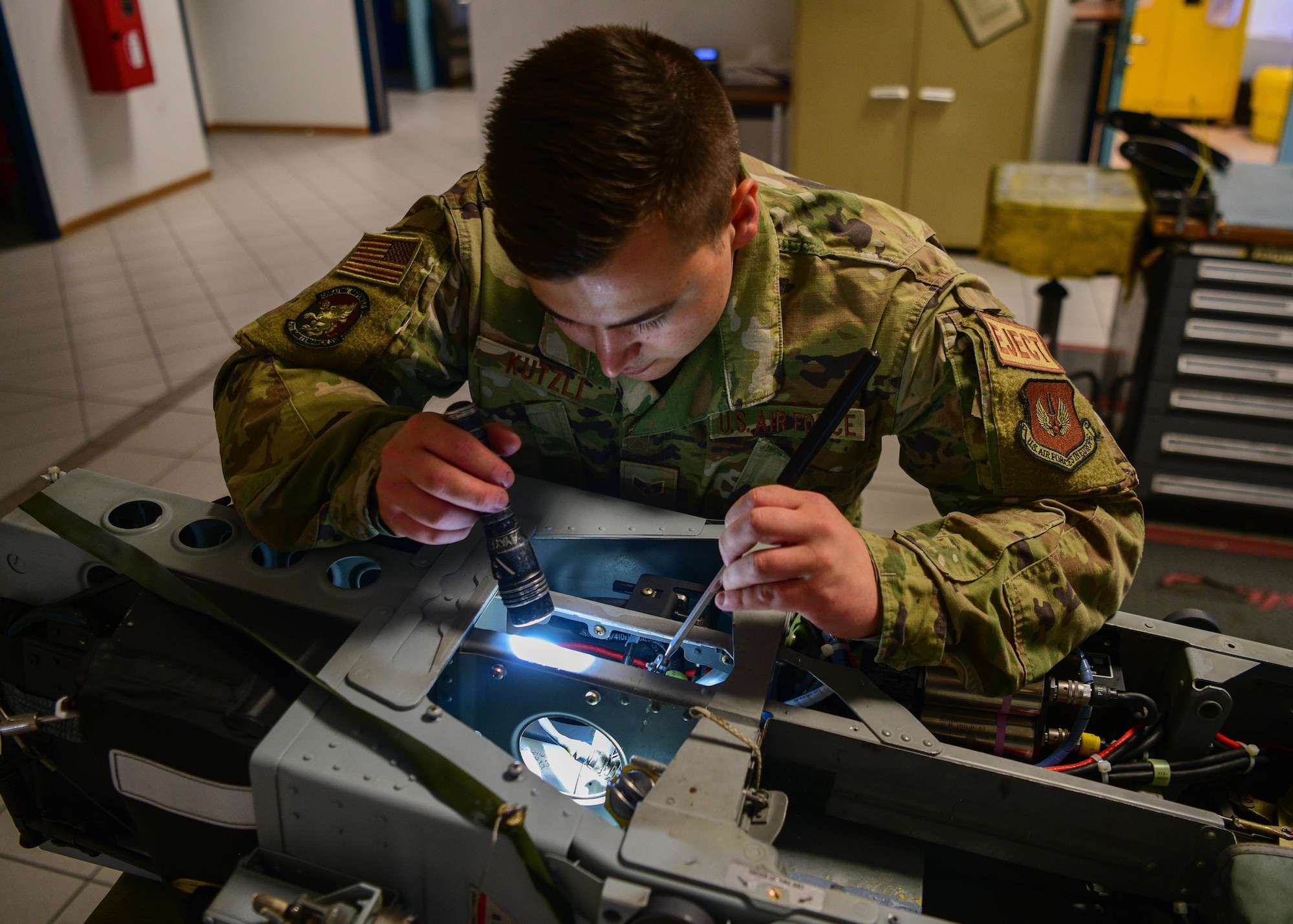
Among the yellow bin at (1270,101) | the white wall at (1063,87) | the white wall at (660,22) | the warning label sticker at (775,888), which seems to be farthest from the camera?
the yellow bin at (1270,101)

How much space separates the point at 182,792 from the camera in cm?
98

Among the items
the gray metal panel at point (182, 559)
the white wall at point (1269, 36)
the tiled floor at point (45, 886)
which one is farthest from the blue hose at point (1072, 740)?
the white wall at point (1269, 36)

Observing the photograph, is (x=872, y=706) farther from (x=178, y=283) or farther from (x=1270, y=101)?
(x=1270, y=101)

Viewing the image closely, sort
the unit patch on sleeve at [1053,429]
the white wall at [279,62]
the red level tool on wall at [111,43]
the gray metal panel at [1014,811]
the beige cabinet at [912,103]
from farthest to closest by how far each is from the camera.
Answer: the white wall at [279,62] < the red level tool on wall at [111,43] < the beige cabinet at [912,103] < the unit patch on sleeve at [1053,429] < the gray metal panel at [1014,811]

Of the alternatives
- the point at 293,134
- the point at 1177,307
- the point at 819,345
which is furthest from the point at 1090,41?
the point at 293,134

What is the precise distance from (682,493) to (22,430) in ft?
9.28

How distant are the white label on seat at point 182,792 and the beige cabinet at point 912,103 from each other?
157 inches

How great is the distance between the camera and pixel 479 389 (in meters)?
1.51

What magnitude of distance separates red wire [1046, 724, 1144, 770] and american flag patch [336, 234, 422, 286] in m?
1.06

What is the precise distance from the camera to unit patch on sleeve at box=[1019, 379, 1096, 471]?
3.86 feet

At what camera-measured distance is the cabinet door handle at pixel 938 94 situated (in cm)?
454

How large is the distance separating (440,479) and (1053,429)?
0.74 metres

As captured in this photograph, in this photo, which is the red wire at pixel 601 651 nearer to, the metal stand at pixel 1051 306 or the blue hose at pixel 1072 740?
the blue hose at pixel 1072 740

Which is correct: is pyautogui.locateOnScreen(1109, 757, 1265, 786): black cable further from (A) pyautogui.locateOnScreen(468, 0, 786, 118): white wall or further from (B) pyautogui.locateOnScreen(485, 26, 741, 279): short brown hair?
(A) pyautogui.locateOnScreen(468, 0, 786, 118): white wall
